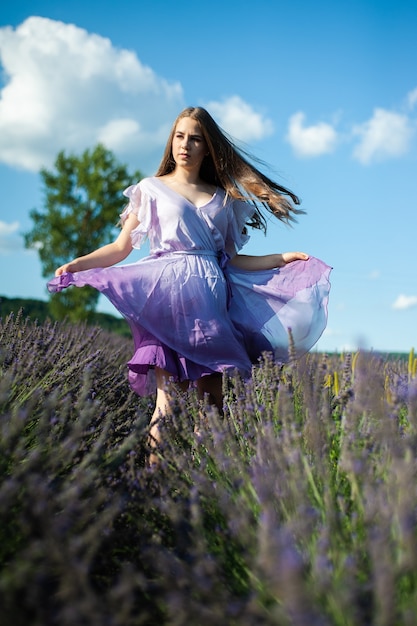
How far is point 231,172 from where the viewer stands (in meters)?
3.83

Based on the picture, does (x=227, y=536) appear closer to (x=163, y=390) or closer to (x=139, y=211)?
(x=163, y=390)

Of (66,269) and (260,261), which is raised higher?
(260,261)

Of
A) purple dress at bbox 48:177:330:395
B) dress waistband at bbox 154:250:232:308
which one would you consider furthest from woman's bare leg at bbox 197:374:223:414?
dress waistband at bbox 154:250:232:308

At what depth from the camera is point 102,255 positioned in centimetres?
348

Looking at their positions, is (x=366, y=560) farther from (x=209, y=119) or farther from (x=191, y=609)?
(x=209, y=119)

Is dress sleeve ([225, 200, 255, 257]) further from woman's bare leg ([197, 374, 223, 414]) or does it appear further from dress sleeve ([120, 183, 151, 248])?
woman's bare leg ([197, 374, 223, 414])

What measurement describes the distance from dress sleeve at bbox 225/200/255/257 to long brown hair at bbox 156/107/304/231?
5cm

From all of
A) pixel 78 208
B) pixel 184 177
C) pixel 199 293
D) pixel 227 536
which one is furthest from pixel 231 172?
pixel 78 208

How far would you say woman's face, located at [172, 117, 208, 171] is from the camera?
142 inches

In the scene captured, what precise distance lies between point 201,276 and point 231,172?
2.94 feet

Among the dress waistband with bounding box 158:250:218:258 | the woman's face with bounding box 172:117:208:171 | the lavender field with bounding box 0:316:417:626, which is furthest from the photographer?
the woman's face with bounding box 172:117:208:171

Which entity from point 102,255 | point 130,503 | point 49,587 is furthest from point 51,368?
point 49,587

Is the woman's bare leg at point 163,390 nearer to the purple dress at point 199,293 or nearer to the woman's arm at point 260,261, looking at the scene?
the purple dress at point 199,293

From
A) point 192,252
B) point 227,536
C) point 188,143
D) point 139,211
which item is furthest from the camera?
point 188,143
